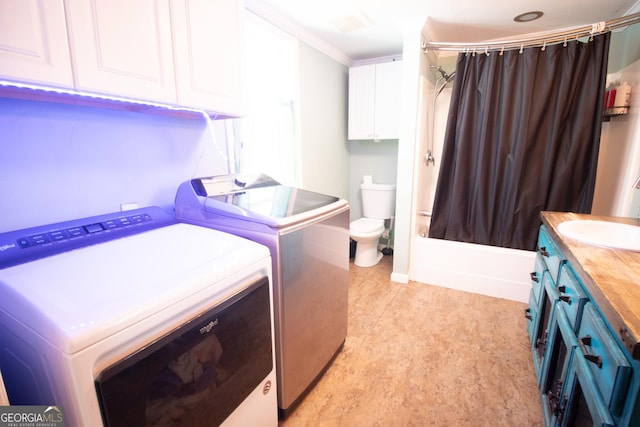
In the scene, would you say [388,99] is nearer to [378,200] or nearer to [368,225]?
[378,200]

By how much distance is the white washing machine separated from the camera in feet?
2.14

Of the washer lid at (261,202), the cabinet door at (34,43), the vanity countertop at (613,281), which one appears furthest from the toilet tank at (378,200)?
the cabinet door at (34,43)

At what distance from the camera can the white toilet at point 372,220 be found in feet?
9.84

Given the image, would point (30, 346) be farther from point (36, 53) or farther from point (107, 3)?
point (107, 3)

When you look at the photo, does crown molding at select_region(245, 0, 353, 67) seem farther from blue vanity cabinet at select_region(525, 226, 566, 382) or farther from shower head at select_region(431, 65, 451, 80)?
blue vanity cabinet at select_region(525, 226, 566, 382)

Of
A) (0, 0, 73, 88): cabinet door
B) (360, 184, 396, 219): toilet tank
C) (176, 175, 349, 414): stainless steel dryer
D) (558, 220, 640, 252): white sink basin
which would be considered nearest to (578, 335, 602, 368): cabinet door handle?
(558, 220, 640, 252): white sink basin

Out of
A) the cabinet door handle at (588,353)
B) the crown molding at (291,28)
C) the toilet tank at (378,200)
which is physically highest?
the crown molding at (291,28)

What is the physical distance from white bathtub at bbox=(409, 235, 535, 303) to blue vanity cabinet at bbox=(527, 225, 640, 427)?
766 mm

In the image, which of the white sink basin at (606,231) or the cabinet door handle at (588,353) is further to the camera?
the white sink basin at (606,231)

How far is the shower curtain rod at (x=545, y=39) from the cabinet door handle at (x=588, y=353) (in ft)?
7.05

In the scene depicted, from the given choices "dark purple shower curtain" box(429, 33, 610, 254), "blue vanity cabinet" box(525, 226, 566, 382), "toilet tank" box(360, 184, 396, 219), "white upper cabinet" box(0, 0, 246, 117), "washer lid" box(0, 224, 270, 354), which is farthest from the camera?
"toilet tank" box(360, 184, 396, 219)

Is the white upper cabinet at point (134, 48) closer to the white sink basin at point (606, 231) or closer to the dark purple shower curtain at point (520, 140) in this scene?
the white sink basin at point (606, 231)

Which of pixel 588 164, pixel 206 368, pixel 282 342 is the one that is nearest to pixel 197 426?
pixel 206 368

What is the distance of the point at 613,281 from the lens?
35.4 inches
